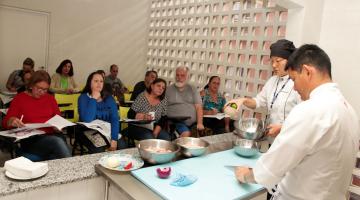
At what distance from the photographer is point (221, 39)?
4.31 m

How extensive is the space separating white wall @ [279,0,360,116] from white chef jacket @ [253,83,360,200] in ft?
4.31

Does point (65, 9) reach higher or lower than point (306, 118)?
higher

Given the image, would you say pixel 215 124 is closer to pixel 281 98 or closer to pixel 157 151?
pixel 281 98

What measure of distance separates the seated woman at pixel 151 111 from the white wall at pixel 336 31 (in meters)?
1.48

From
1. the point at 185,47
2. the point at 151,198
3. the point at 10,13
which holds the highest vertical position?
the point at 10,13

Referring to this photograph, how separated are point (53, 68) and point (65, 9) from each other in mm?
1135

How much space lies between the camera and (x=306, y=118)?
107 centimetres

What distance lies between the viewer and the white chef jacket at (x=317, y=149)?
1069mm

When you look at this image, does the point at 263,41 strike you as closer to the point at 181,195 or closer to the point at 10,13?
the point at 181,195

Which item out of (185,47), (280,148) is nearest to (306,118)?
(280,148)

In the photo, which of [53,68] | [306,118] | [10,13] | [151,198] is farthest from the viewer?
[53,68]

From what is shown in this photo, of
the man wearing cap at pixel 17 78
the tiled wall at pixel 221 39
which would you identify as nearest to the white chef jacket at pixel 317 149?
the tiled wall at pixel 221 39

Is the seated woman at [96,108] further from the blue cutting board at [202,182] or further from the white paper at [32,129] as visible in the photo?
the blue cutting board at [202,182]

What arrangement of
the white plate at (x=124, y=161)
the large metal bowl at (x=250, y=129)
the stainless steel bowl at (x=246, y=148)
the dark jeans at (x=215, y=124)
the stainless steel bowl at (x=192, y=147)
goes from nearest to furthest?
1. the white plate at (x=124, y=161)
2. the stainless steel bowl at (x=192, y=147)
3. the stainless steel bowl at (x=246, y=148)
4. the large metal bowl at (x=250, y=129)
5. the dark jeans at (x=215, y=124)
